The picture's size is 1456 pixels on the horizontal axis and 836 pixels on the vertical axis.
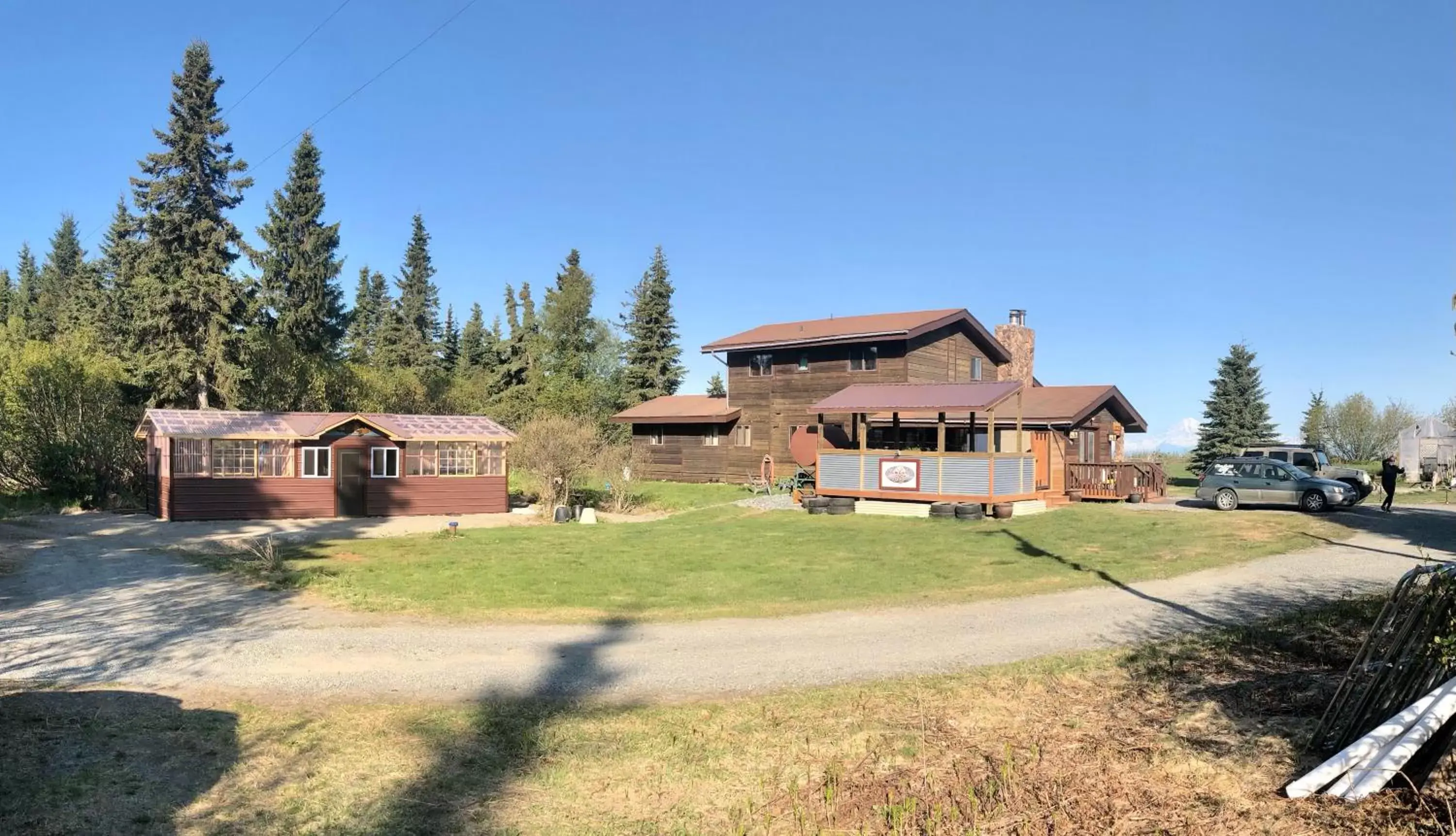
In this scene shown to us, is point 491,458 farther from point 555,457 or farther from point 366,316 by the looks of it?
point 366,316

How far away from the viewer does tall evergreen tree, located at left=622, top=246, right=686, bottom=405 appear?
199 ft

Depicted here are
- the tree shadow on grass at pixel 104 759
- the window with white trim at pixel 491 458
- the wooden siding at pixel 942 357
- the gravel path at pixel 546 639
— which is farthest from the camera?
the wooden siding at pixel 942 357

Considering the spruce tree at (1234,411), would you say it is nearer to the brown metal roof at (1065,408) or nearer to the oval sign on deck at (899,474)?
the brown metal roof at (1065,408)

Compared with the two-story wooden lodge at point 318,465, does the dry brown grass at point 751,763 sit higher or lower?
lower

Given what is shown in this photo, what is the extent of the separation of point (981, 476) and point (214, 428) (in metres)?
22.2

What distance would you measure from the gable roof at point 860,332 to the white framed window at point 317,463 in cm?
1763

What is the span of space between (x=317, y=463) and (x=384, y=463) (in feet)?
6.41

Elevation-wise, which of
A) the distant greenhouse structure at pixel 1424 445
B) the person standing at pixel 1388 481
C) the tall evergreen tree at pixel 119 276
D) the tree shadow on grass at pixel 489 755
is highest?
the tall evergreen tree at pixel 119 276

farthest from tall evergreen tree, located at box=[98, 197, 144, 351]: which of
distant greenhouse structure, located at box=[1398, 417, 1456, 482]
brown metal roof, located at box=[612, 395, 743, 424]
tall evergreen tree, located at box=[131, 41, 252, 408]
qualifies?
distant greenhouse structure, located at box=[1398, 417, 1456, 482]

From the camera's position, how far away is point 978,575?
1436 cm

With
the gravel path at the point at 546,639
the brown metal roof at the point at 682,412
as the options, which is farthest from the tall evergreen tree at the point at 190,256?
→ the gravel path at the point at 546,639

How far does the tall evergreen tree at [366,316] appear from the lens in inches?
2699

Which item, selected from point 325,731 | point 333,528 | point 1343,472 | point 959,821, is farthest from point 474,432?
point 1343,472

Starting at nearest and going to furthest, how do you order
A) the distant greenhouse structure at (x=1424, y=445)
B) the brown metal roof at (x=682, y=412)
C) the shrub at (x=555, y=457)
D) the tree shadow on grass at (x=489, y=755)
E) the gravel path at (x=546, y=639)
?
the tree shadow on grass at (x=489, y=755) → the gravel path at (x=546, y=639) → the shrub at (x=555, y=457) → the brown metal roof at (x=682, y=412) → the distant greenhouse structure at (x=1424, y=445)
